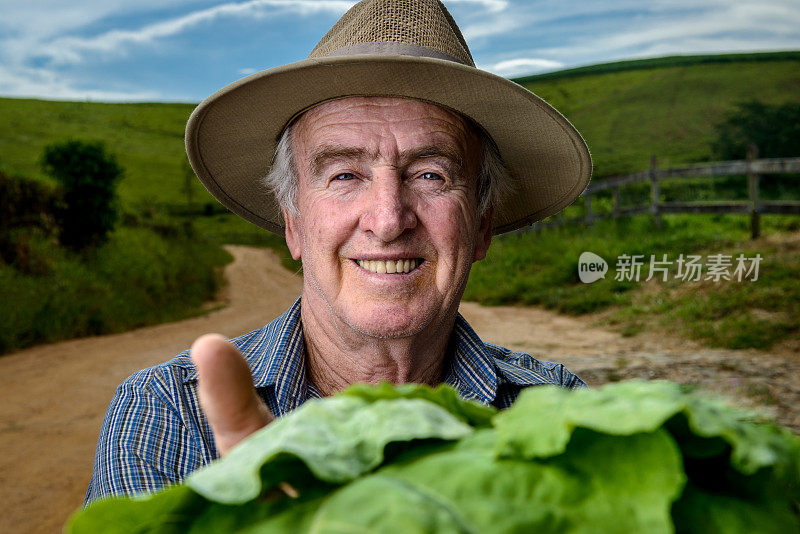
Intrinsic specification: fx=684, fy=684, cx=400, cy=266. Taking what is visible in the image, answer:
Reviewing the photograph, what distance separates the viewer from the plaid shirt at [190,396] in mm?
1661

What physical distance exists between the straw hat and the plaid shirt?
0.62 meters

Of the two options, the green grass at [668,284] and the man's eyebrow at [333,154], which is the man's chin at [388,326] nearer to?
the man's eyebrow at [333,154]

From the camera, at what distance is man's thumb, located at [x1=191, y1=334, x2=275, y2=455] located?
821 mm

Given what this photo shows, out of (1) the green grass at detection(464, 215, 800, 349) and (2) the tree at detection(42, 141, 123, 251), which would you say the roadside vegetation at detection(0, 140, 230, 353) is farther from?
(1) the green grass at detection(464, 215, 800, 349)

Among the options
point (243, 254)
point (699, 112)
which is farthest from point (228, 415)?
point (699, 112)

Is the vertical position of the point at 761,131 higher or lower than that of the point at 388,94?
higher

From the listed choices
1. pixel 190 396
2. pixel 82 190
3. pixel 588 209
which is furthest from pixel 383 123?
pixel 588 209

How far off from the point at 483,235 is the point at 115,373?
7438 millimetres

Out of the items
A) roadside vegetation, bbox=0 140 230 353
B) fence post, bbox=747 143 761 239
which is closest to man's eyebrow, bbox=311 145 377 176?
roadside vegetation, bbox=0 140 230 353

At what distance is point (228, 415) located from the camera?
2.71 ft

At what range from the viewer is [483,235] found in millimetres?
2365

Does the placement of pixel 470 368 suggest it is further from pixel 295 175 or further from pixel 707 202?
pixel 707 202

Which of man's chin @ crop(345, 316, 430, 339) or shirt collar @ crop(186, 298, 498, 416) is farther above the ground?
man's chin @ crop(345, 316, 430, 339)

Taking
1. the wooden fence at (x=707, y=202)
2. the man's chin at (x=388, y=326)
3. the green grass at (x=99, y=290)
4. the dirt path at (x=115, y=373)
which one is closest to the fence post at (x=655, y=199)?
the wooden fence at (x=707, y=202)
